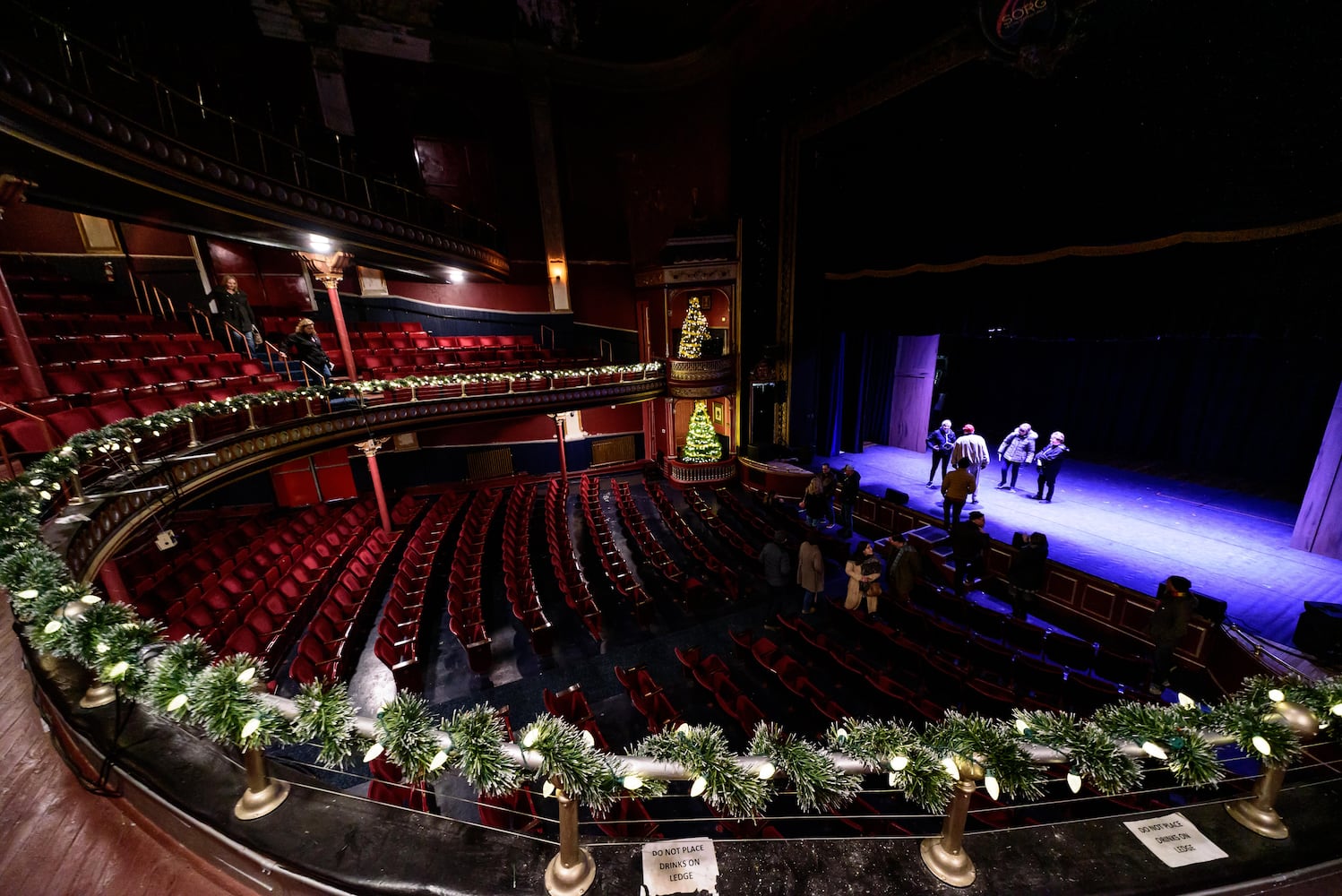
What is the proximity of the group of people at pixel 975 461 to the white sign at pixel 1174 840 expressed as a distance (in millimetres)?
6486

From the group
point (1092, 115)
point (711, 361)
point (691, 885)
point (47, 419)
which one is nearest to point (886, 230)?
point (1092, 115)

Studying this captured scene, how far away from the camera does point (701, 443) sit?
13.6 m

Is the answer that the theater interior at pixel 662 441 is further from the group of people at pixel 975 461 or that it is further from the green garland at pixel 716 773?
the group of people at pixel 975 461

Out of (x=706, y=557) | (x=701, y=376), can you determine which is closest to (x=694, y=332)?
(x=701, y=376)

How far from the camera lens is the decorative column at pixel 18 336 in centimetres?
532

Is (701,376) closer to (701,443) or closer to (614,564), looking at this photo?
(701,443)

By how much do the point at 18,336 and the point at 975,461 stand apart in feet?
48.0

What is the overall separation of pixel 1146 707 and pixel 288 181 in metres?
11.0

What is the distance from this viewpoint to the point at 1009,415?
531 inches

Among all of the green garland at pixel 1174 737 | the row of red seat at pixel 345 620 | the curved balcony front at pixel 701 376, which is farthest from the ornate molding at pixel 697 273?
the green garland at pixel 1174 737

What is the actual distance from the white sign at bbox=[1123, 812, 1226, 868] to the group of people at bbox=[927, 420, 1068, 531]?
21.3ft

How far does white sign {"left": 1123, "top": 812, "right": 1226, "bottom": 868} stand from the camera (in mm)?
1775

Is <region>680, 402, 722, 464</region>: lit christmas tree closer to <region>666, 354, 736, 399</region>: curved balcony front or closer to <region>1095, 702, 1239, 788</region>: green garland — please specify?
<region>666, 354, 736, 399</region>: curved balcony front

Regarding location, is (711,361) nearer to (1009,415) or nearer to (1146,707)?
(1009,415)
